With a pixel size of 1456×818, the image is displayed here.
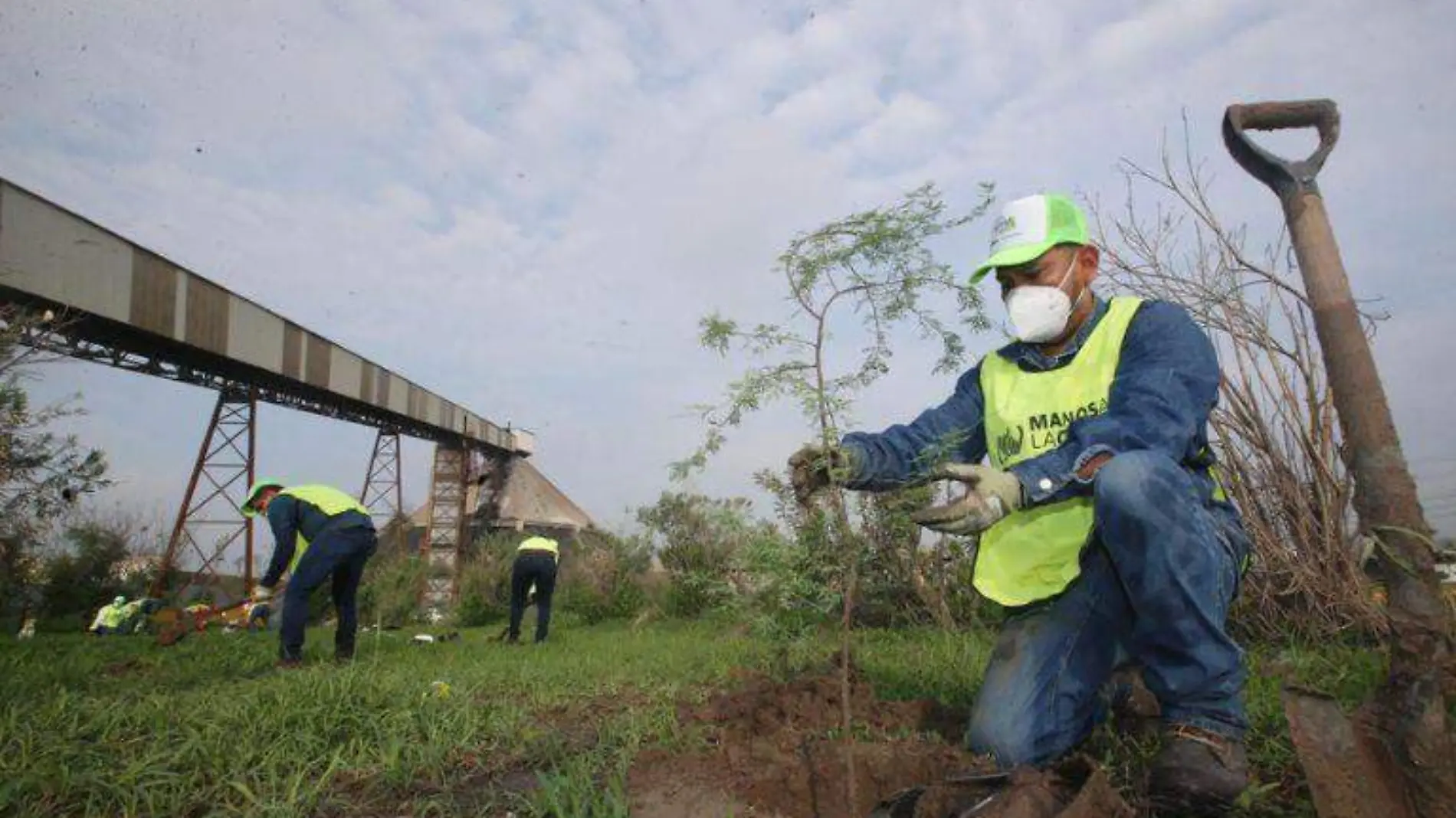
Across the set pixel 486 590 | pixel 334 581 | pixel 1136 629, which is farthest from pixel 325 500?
pixel 486 590

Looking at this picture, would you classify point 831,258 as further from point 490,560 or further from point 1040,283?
point 490,560

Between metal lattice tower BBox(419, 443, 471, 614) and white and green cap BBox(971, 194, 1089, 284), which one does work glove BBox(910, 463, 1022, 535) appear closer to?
white and green cap BBox(971, 194, 1089, 284)

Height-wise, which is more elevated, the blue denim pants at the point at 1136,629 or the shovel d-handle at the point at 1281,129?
the shovel d-handle at the point at 1281,129

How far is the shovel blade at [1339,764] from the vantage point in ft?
5.30

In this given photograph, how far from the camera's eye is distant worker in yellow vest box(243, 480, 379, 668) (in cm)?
639

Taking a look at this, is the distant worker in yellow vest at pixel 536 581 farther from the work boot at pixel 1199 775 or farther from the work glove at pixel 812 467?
the work boot at pixel 1199 775

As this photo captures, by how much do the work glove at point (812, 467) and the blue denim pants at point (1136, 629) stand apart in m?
→ 0.70

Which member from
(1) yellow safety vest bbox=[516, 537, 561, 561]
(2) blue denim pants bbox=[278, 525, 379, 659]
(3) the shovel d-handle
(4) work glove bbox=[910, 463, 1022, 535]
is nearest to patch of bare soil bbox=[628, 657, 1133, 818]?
(4) work glove bbox=[910, 463, 1022, 535]

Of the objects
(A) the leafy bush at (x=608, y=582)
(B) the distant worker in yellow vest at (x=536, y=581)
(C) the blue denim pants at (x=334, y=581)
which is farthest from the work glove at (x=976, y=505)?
(A) the leafy bush at (x=608, y=582)

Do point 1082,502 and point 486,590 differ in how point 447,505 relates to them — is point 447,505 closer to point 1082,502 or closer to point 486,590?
point 486,590

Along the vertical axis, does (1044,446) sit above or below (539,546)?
above

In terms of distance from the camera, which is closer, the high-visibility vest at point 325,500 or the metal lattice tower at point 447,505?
the high-visibility vest at point 325,500

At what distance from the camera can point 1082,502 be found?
2.43m

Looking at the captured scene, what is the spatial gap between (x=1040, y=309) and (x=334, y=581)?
21.9ft
